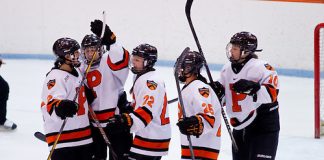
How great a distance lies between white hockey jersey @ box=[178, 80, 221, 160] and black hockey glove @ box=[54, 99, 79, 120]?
56cm

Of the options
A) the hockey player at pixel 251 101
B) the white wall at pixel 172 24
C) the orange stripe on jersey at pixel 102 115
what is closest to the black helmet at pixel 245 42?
the hockey player at pixel 251 101

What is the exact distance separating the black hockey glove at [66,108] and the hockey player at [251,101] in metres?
0.89

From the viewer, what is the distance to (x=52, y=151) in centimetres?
358

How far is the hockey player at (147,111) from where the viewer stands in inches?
132

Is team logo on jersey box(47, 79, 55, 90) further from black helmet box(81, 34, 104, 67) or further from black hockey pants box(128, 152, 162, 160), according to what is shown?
black hockey pants box(128, 152, 162, 160)

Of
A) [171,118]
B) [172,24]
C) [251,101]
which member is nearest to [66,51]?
[251,101]

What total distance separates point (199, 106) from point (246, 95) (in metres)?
0.49

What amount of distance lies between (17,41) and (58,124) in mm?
6168

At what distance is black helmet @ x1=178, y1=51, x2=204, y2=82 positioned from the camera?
3344 millimetres

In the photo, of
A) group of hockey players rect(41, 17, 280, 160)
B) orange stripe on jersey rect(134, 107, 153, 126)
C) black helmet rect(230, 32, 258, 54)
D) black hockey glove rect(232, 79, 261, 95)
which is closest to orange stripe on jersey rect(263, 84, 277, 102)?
group of hockey players rect(41, 17, 280, 160)

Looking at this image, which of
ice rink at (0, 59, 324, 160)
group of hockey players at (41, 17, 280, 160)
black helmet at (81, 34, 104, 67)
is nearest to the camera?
group of hockey players at (41, 17, 280, 160)

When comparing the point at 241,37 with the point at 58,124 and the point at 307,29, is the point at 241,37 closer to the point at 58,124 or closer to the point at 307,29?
the point at 58,124

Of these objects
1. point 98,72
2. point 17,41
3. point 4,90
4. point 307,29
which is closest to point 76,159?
point 98,72

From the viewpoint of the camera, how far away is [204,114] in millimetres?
3199
